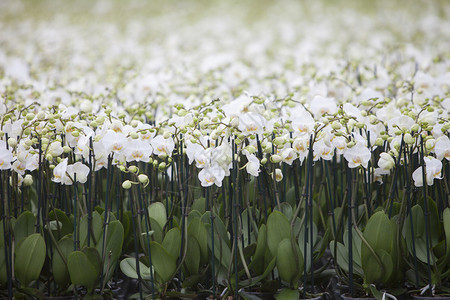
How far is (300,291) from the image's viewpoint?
1.58 meters

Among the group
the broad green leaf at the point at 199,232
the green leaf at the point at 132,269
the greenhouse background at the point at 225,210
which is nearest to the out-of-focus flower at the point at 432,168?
the greenhouse background at the point at 225,210

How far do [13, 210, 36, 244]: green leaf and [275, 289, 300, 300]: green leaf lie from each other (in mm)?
856

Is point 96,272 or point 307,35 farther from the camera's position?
point 307,35

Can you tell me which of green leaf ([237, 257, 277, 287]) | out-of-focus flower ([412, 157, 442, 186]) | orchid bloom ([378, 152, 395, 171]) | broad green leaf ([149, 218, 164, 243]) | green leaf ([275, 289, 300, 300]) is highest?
orchid bloom ([378, 152, 395, 171])

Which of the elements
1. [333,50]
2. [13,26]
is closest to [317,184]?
[333,50]

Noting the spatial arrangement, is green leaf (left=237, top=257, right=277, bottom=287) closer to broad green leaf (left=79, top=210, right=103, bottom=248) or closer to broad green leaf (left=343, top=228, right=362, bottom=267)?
broad green leaf (left=343, top=228, right=362, bottom=267)

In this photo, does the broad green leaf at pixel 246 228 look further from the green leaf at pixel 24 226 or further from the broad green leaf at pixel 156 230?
the green leaf at pixel 24 226

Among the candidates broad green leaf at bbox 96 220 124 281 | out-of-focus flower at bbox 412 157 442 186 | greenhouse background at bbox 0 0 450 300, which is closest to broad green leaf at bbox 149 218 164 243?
greenhouse background at bbox 0 0 450 300

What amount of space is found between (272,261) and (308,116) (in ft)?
1.57

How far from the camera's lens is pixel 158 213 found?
1669 mm

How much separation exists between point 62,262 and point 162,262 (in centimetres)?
33

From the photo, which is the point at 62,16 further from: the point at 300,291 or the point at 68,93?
the point at 300,291

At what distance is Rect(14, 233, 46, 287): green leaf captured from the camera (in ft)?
4.89

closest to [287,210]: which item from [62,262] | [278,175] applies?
[278,175]
